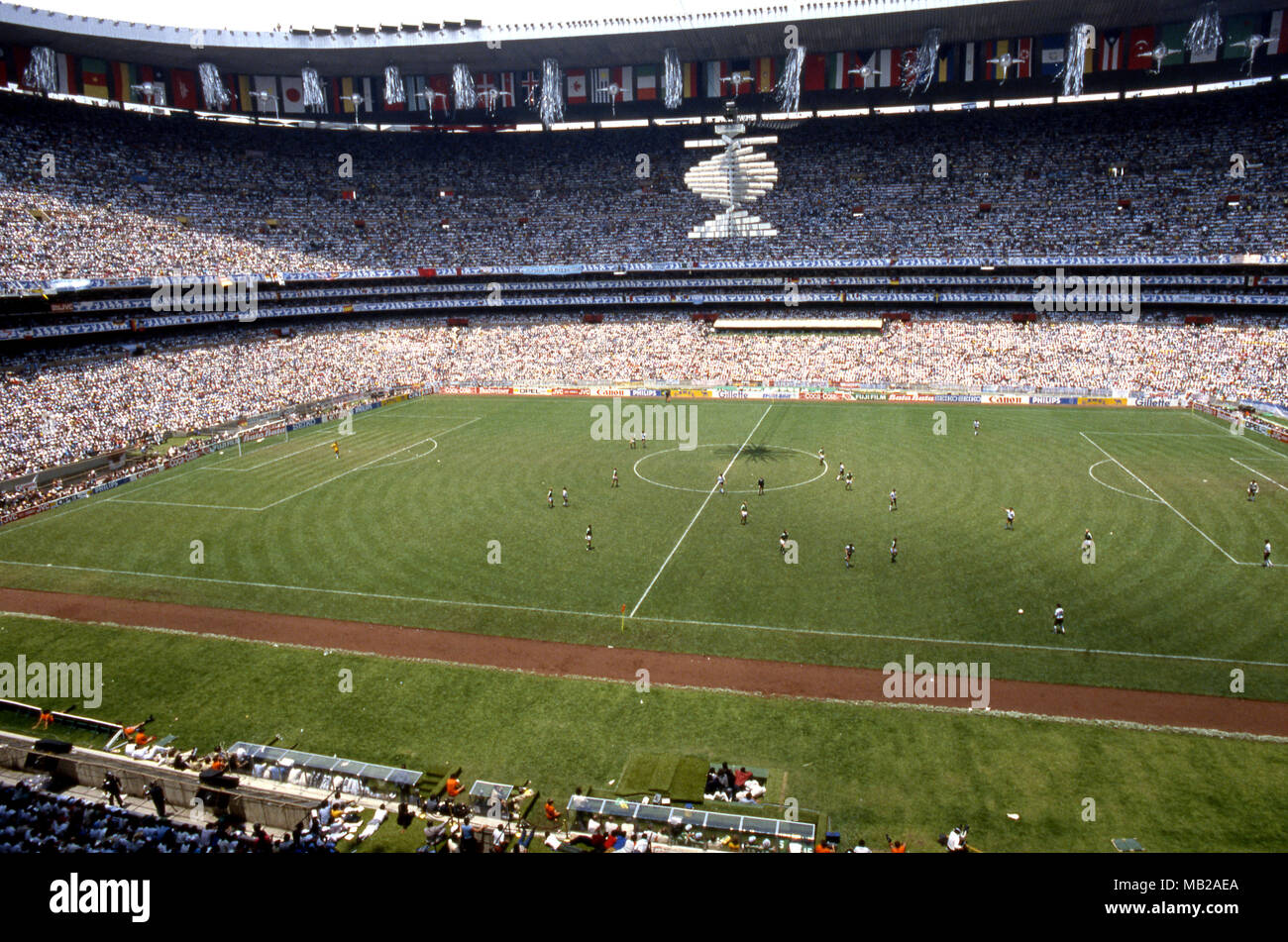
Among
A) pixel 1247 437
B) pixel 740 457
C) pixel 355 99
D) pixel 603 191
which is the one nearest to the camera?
pixel 740 457

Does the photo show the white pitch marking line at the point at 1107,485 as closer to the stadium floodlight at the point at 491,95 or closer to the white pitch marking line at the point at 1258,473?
the white pitch marking line at the point at 1258,473

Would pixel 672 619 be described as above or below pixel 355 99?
below

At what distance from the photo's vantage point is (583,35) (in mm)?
69312

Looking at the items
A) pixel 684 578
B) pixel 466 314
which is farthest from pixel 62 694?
pixel 466 314

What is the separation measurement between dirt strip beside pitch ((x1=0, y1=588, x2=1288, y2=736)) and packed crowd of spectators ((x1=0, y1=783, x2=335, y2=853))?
9193 millimetres

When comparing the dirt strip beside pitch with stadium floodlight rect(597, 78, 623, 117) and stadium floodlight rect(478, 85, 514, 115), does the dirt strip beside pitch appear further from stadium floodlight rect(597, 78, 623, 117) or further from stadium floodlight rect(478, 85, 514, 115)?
stadium floodlight rect(597, 78, 623, 117)

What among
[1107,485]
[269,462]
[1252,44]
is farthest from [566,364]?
[1252,44]

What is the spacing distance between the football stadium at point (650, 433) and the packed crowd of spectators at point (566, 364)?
431 millimetres

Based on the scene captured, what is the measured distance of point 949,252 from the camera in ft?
243

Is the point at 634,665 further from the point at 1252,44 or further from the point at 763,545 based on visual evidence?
the point at 1252,44

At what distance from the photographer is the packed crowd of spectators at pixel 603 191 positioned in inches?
2596

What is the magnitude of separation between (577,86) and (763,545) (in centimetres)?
6245

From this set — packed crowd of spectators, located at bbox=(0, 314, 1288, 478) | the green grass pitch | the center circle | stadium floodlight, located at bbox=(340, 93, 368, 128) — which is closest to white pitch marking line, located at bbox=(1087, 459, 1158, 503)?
the green grass pitch

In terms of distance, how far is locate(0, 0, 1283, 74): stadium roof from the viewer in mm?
62000
